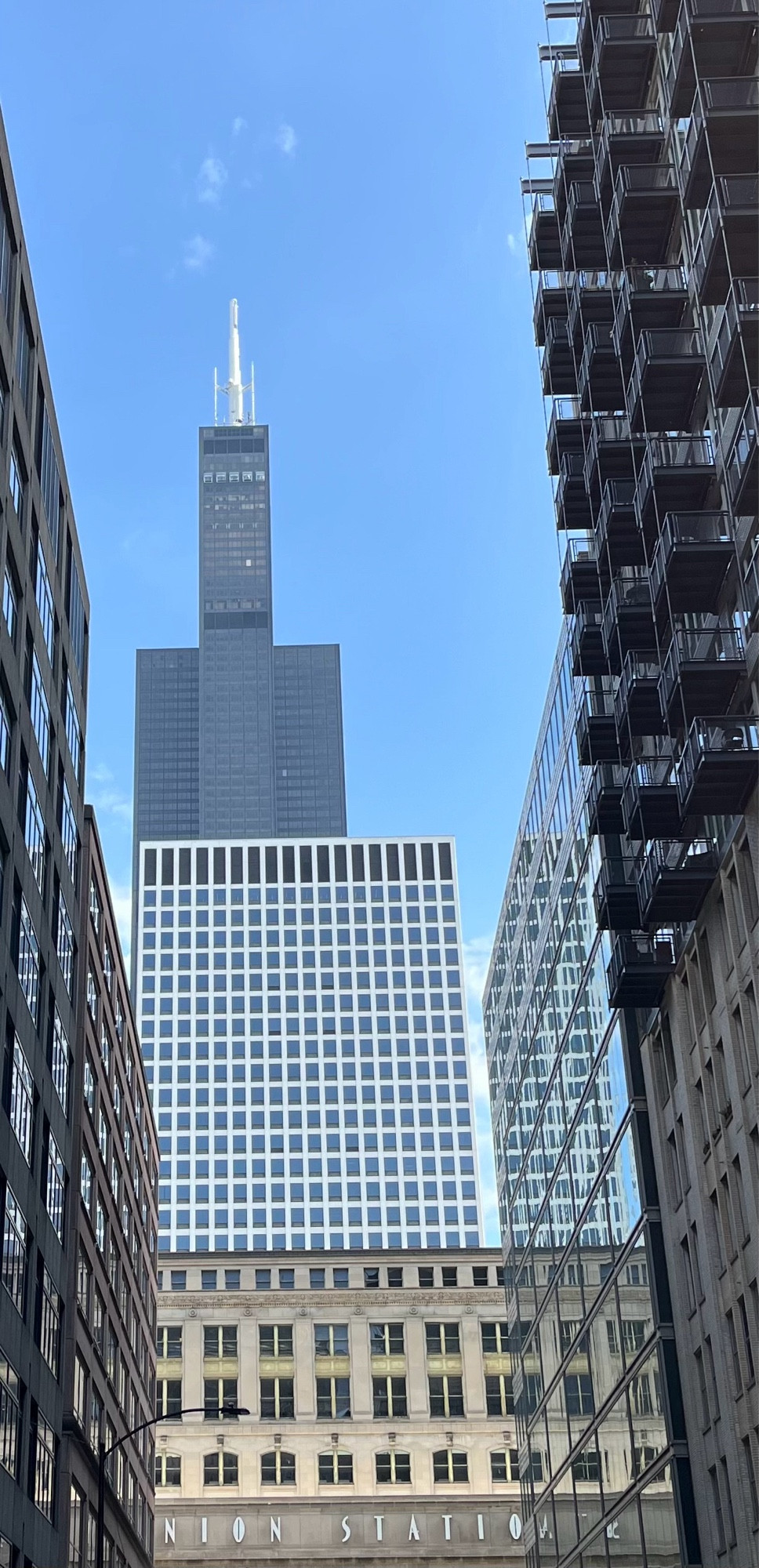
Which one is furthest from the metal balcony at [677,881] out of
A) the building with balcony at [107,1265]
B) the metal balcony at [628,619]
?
the building with balcony at [107,1265]

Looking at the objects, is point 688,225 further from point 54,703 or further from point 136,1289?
point 136,1289

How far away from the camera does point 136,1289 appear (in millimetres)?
96812

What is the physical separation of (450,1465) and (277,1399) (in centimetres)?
1185

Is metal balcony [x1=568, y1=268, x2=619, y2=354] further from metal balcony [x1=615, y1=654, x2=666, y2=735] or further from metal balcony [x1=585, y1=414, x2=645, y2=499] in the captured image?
metal balcony [x1=615, y1=654, x2=666, y2=735]

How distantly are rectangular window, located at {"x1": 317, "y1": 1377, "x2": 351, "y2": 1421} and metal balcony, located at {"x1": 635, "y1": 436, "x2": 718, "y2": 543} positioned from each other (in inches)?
3054

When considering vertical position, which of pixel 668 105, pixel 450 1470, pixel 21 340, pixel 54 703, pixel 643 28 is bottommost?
pixel 450 1470

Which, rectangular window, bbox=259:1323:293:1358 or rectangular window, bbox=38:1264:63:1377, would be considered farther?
rectangular window, bbox=259:1323:293:1358

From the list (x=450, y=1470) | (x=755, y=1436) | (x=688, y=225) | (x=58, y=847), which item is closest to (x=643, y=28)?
(x=688, y=225)

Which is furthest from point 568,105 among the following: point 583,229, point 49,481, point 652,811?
point 652,811

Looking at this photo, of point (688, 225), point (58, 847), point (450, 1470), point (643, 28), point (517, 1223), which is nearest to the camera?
point (688, 225)

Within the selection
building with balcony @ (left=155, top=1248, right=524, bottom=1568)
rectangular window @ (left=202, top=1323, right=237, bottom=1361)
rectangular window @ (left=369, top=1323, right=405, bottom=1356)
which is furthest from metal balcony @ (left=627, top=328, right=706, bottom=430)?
rectangular window @ (left=202, top=1323, right=237, bottom=1361)

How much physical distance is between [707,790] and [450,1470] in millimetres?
82624

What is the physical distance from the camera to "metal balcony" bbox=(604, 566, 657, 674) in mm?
59719

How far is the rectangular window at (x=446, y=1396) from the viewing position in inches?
4771
